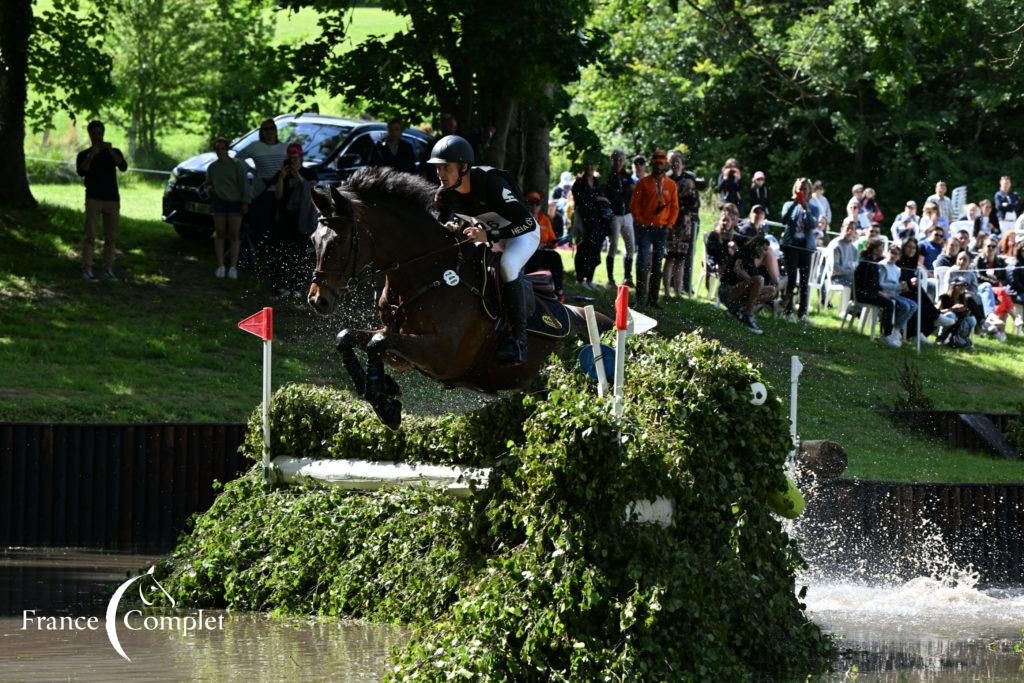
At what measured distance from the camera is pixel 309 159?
18766 millimetres

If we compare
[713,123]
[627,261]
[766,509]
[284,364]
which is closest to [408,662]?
[766,509]

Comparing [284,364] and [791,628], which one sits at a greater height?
[284,364]

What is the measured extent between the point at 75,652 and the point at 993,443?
1065 cm

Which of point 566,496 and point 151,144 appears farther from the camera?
point 151,144

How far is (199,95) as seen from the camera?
35250 mm

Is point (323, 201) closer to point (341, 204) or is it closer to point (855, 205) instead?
point (341, 204)

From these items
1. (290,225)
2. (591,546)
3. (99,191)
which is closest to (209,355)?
(290,225)

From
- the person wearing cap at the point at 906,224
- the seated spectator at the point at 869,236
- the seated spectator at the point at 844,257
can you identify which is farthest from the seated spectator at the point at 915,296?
the person wearing cap at the point at 906,224

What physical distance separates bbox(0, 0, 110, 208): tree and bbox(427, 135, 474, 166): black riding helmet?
1167 cm

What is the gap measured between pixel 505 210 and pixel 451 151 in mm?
538

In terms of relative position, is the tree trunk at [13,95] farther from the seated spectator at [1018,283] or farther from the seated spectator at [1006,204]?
the seated spectator at [1006,204]

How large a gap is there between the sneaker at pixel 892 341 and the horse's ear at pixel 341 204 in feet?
41.5

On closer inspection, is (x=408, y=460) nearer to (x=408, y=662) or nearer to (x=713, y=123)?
(x=408, y=662)

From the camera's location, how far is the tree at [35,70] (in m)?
18.9
